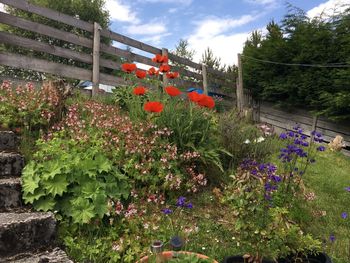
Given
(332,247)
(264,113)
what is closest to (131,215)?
(332,247)

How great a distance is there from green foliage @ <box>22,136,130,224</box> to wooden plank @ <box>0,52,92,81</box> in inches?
125

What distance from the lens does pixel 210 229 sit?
344 centimetres

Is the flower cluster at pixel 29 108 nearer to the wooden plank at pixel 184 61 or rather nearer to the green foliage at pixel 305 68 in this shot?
the wooden plank at pixel 184 61

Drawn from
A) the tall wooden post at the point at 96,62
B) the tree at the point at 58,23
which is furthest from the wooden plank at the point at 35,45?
the tree at the point at 58,23

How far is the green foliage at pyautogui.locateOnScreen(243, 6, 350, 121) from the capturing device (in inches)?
384

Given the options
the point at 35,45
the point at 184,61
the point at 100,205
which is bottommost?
the point at 100,205

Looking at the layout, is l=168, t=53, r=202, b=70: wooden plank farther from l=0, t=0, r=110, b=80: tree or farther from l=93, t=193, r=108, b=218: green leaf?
l=0, t=0, r=110, b=80: tree

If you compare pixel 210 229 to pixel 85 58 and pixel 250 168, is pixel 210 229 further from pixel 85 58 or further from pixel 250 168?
pixel 85 58

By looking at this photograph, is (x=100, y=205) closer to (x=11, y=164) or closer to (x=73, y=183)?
(x=73, y=183)

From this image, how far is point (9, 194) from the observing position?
3.14 metres

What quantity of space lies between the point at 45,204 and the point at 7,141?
3.95ft

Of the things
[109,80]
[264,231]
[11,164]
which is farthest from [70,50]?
[264,231]

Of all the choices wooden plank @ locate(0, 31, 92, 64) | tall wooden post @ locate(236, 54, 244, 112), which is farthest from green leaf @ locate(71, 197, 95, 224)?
tall wooden post @ locate(236, 54, 244, 112)

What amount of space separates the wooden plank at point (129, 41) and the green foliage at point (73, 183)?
5.06m
